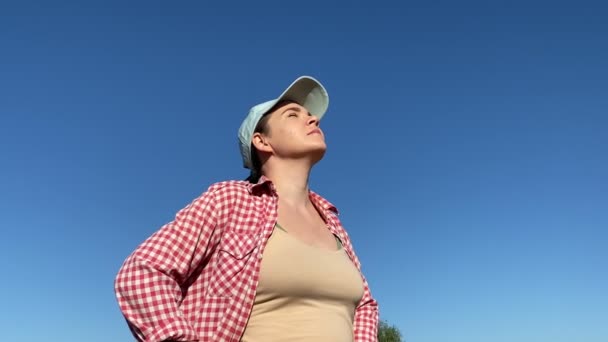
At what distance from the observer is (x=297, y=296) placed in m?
3.61

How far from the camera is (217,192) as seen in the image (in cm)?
381

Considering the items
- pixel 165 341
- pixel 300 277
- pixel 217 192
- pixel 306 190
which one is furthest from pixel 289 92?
pixel 165 341

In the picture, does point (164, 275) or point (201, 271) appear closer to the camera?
point (164, 275)

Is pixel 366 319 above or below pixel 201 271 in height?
below

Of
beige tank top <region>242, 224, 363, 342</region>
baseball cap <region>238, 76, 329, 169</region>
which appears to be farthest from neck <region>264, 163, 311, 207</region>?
beige tank top <region>242, 224, 363, 342</region>

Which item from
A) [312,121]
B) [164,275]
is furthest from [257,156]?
[164,275]

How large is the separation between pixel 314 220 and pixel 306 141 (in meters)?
0.51

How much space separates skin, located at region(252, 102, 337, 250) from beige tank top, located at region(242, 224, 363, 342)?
0.45 m

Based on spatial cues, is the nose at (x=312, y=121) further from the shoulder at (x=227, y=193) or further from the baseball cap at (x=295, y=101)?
the shoulder at (x=227, y=193)

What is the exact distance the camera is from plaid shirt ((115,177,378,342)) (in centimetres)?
321

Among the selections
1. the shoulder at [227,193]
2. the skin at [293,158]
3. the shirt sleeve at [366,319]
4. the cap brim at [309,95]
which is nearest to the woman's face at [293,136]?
the skin at [293,158]

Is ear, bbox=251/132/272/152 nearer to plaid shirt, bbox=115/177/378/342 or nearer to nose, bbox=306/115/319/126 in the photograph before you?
nose, bbox=306/115/319/126

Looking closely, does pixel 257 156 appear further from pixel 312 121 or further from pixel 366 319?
pixel 366 319

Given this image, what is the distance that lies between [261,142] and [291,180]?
346 mm
